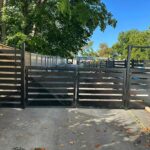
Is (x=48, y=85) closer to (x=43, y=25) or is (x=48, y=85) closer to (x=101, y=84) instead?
(x=101, y=84)

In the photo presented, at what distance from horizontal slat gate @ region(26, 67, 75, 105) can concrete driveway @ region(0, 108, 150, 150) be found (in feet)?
1.09

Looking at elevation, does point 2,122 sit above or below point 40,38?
below

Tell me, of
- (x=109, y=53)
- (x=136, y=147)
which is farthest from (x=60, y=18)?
(x=109, y=53)

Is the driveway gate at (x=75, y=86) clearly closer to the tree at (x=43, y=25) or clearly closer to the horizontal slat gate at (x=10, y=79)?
the horizontal slat gate at (x=10, y=79)

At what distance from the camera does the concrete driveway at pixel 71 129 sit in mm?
7043

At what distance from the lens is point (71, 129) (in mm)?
8328

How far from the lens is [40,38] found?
26.4m

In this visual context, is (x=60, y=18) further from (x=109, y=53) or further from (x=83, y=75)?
(x=109, y=53)

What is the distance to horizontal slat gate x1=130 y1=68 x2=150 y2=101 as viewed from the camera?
11.2 m

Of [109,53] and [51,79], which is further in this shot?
[109,53]

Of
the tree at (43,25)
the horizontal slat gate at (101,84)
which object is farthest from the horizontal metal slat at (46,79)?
the tree at (43,25)

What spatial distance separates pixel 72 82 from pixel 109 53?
11733 centimetres

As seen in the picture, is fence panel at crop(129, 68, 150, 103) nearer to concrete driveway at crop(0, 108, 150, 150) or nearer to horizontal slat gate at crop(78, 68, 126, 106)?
horizontal slat gate at crop(78, 68, 126, 106)

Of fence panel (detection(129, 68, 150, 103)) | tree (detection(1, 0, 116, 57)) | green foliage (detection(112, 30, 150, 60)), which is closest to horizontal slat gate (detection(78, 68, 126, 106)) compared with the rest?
fence panel (detection(129, 68, 150, 103))
